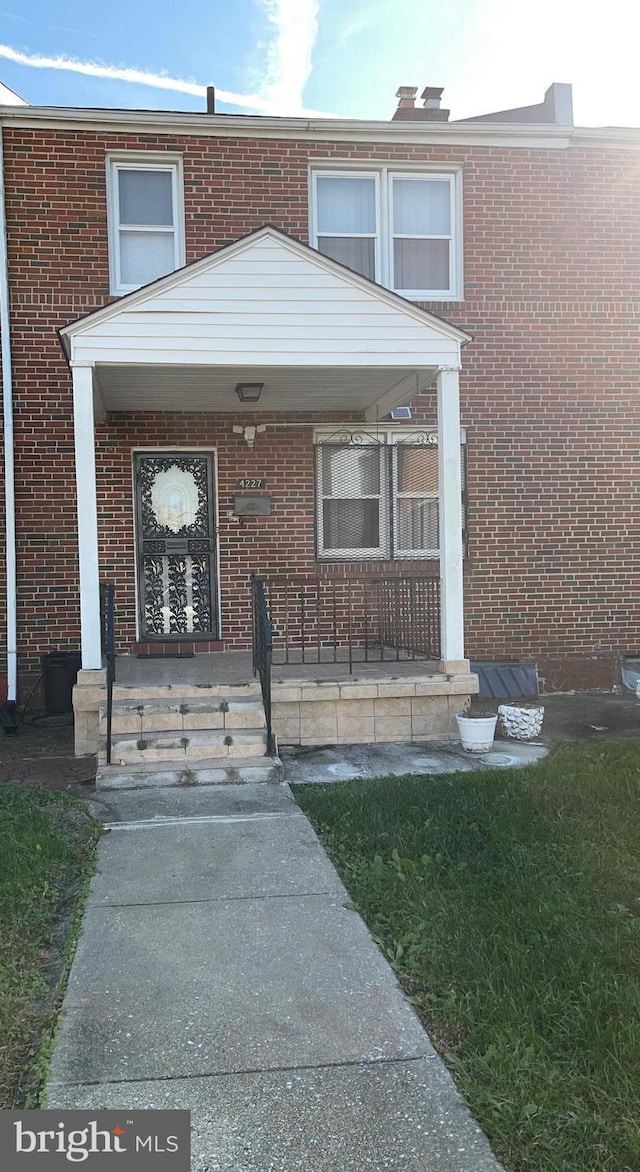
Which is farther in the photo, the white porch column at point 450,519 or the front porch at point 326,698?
the white porch column at point 450,519

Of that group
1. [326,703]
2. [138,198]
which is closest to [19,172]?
[138,198]

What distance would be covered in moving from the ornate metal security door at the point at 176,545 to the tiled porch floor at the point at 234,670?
616mm

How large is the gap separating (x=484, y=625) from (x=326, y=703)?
3066 millimetres

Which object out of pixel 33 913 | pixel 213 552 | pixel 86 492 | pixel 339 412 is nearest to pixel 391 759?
pixel 86 492

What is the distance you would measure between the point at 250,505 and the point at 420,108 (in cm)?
557

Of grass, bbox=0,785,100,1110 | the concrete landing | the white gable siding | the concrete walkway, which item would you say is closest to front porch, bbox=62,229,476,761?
the white gable siding

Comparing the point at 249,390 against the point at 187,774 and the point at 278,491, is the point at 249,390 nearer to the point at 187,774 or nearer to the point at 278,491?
the point at 278,491

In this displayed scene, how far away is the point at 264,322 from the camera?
273 inches

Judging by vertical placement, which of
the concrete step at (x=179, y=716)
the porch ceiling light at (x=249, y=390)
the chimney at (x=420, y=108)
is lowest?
the concrete step at (x=179, y=716)

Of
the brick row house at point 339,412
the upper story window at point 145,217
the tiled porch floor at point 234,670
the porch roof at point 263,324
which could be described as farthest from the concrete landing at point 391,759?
the upper story window at point 145,217

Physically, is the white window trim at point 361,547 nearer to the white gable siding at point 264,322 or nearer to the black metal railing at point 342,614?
the black metal railing at point 342,614

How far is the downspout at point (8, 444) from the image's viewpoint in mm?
8570

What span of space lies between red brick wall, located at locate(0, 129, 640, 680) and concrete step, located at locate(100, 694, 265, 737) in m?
2.58

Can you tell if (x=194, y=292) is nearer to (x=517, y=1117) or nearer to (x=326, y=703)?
(x=326, y=703)
